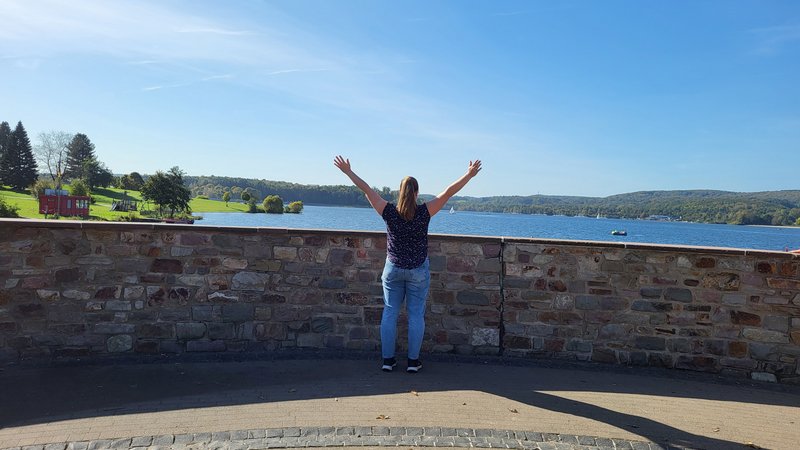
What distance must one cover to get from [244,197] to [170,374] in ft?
322

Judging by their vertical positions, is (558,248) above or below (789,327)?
above

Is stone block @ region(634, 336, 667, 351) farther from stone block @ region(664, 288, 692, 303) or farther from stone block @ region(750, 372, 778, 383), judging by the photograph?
stone block @ region(750, 372, 778, 383)

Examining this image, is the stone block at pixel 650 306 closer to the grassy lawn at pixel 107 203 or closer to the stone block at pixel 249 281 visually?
the stone block at pixel 249 281

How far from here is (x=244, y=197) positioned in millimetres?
99625

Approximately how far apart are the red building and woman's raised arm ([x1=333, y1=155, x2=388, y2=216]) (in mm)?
76462

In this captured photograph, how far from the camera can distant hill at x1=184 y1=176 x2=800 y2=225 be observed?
73.7m

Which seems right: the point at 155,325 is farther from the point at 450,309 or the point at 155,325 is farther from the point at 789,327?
the point at 789,327

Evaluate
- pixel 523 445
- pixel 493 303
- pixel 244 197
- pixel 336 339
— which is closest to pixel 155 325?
pixel 336 339

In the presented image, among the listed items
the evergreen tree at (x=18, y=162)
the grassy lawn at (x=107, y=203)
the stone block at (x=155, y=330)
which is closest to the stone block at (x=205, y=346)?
the stone block at (x=155, y=330)

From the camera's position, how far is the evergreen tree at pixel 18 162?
3575 inches

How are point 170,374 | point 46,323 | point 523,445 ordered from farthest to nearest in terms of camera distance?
point 46,323
point 170,374
point 523,445

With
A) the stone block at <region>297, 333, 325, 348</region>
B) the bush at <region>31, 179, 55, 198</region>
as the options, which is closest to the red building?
the bush at <region>31, 179, 55, 198</region>

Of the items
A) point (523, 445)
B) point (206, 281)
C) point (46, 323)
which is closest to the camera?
point (523, 445)

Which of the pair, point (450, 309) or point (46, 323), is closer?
point (46, 323)
